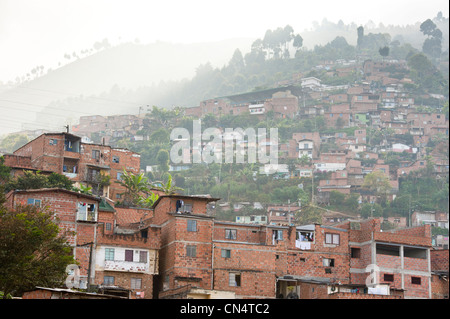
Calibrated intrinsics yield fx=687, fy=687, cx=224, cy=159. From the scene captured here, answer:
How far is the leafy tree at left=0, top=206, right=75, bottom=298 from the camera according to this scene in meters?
28.4

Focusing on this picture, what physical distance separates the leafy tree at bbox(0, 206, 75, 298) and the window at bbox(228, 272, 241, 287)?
12.1 meters

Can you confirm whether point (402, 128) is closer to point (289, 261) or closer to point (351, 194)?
point (351, 194)

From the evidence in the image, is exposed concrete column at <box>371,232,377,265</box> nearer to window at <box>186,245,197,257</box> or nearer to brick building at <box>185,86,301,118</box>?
window at <box>186,245,197,257</box>

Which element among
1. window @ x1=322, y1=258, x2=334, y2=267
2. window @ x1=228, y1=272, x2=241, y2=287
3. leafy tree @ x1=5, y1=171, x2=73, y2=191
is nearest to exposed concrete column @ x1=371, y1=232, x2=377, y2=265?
window @ x1=322, y1=258, x2=334, y2=267

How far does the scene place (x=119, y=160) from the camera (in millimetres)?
64938

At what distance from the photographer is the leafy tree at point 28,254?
28.4 m

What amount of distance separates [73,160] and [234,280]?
24.4m

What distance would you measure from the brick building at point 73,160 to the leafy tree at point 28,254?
25.7 meters

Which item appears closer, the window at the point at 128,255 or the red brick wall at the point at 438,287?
the window at the point at 128,255

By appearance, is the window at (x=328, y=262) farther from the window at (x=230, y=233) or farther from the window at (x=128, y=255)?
the window at (x=128, y=255)

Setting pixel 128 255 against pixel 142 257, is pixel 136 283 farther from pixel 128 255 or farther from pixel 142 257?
pixel 128 255

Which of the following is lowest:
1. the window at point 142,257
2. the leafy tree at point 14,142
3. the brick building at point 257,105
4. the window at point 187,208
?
the window at point 142,257

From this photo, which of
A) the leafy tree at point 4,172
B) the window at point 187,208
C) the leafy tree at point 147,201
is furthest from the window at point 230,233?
the leafy tree at point 4,172
